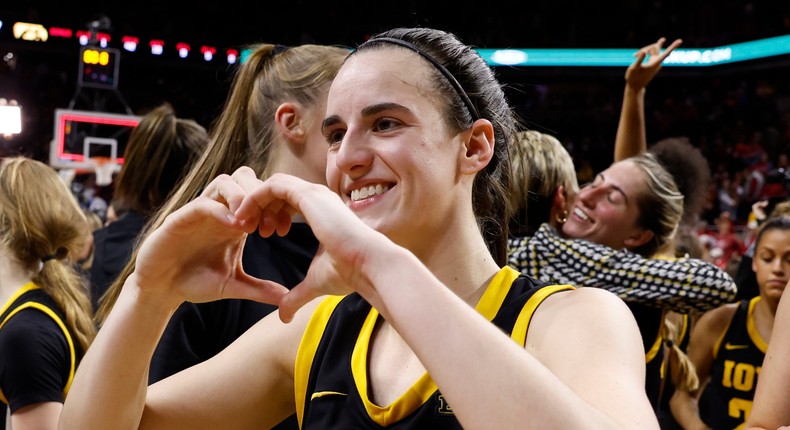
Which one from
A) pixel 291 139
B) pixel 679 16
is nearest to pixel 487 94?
pixel 291 139

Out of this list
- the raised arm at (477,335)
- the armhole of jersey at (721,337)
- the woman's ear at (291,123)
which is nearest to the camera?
the raised arm at (477,335)

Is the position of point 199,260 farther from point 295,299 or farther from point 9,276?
point 9,276

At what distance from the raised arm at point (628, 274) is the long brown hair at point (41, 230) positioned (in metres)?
Answer: 1.56

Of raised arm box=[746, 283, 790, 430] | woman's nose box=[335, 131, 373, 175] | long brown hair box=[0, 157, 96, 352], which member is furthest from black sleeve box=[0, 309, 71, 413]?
raised arm box=[746, 283, 790, 430]

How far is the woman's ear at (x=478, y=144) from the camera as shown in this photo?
1.80 m

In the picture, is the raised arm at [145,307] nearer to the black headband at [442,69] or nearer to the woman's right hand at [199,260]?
the woman's right hand at [199,260]

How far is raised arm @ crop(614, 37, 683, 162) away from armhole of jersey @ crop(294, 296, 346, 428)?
7.50ft

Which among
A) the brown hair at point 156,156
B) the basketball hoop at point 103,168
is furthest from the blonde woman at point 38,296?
the basketball hoop at point 103,168

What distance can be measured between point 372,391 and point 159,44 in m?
15.9

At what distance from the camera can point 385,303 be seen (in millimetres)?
1313

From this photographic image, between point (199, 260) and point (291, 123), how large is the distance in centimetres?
87

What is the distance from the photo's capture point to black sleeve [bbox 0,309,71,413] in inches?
A: 106

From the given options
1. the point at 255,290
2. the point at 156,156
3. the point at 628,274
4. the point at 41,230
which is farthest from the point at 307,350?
the point at 156,156

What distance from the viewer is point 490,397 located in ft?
3.99
